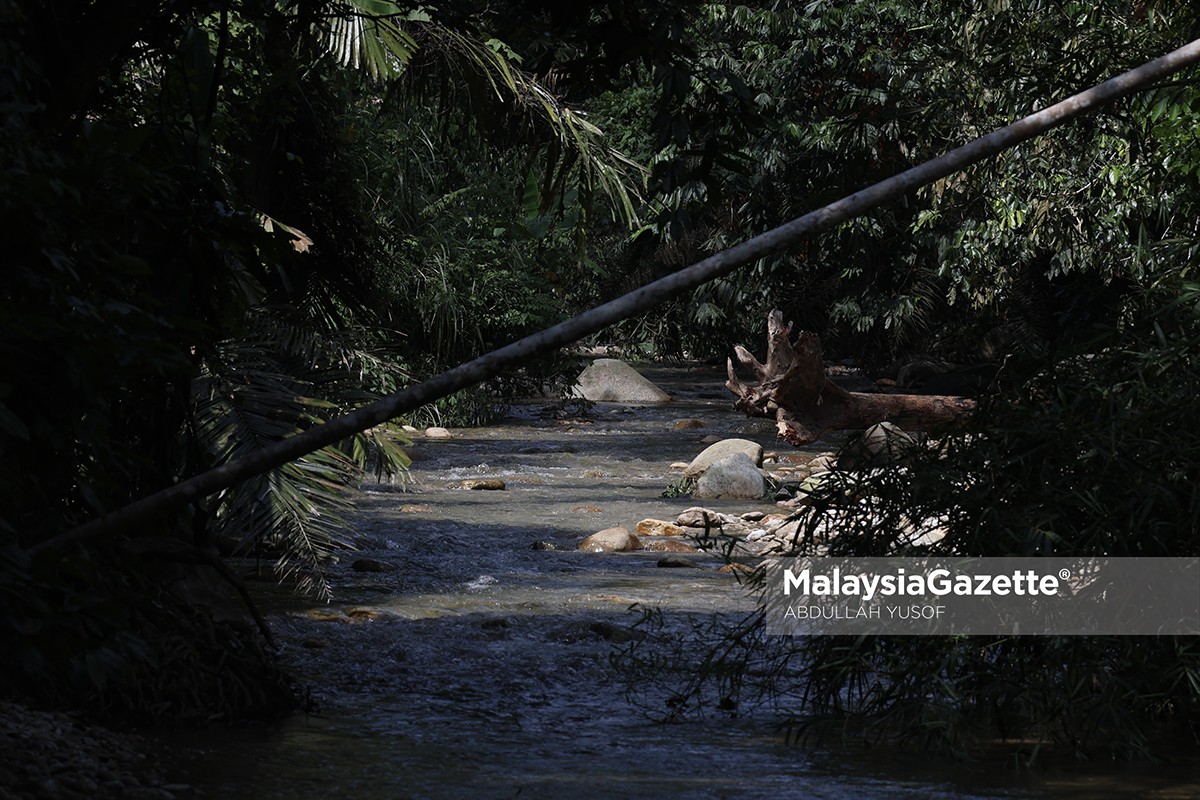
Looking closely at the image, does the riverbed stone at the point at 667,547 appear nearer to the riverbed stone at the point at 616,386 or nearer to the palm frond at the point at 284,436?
the palm frond at the point at 284,436

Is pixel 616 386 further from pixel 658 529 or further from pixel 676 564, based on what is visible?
pixel 676 564

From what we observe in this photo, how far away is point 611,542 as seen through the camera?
9.30m

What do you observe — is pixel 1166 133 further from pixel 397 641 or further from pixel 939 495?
pixel 397 641

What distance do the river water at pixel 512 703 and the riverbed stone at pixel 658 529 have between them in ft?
1.44

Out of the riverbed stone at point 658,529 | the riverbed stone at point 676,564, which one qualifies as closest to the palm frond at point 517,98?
the riverbed stone at point 658,529

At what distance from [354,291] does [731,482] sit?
151 inches

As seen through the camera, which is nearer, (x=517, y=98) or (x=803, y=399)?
(x=517, y=98)

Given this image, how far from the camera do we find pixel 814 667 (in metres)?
4.82

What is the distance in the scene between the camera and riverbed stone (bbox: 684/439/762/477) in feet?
41.7

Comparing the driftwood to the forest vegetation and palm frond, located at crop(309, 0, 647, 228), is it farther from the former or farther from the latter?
palm frond, located at crop(309, 0, 647, 228)

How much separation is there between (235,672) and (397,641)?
4.79 feet

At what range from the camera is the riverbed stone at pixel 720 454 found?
12.7 m

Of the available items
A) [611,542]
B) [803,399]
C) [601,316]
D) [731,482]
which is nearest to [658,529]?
[611,542]

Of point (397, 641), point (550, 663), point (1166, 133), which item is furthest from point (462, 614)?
point (1166, 133)
